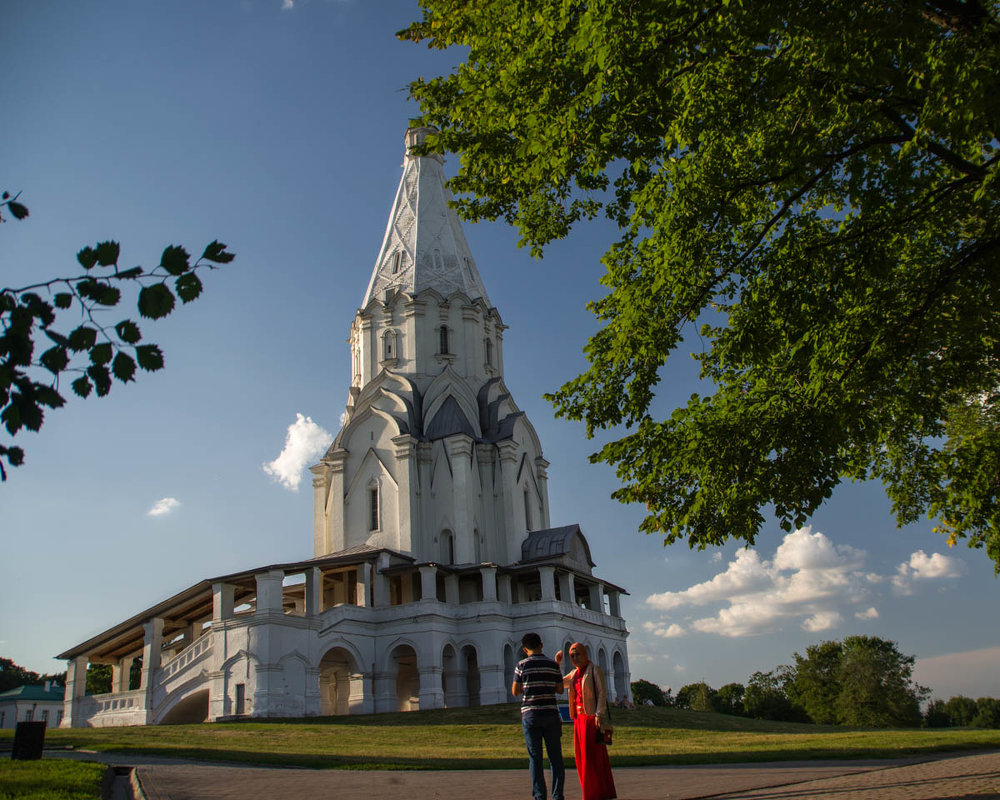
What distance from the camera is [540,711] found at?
744 centimetres

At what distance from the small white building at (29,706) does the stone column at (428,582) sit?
36456 millimetres

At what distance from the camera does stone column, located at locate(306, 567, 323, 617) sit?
106ft

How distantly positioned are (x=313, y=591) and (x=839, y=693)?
4661cm

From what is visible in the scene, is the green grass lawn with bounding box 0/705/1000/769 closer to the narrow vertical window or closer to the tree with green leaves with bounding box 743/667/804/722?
the narrow vertical window

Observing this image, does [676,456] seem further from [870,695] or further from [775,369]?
[870,695]

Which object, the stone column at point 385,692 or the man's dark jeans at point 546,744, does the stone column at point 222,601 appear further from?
A: the man's dark jeans at point 546,744

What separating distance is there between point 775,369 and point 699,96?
374 cm

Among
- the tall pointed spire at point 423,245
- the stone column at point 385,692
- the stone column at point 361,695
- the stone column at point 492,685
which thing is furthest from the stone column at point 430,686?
the tall pointed spire at point 423,245

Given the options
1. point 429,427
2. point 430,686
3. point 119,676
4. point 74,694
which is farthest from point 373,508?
point 74,694

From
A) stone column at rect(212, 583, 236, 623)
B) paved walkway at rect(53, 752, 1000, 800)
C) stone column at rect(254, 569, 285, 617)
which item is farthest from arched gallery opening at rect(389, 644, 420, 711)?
paved walkway at rect(53, 752, 1000, 800)

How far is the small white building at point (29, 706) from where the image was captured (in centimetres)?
5766

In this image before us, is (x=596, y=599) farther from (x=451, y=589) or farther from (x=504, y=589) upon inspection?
(x=451, y=589)

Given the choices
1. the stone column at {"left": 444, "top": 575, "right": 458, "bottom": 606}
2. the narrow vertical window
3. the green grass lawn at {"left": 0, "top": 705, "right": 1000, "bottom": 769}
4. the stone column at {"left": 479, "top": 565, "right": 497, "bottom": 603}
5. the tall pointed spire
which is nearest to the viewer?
the green grass lawn at {"left": 0, "top": 705, "right": 1000, "bottom": 769}

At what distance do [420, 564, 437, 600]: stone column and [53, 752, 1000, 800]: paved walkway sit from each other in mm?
22611
